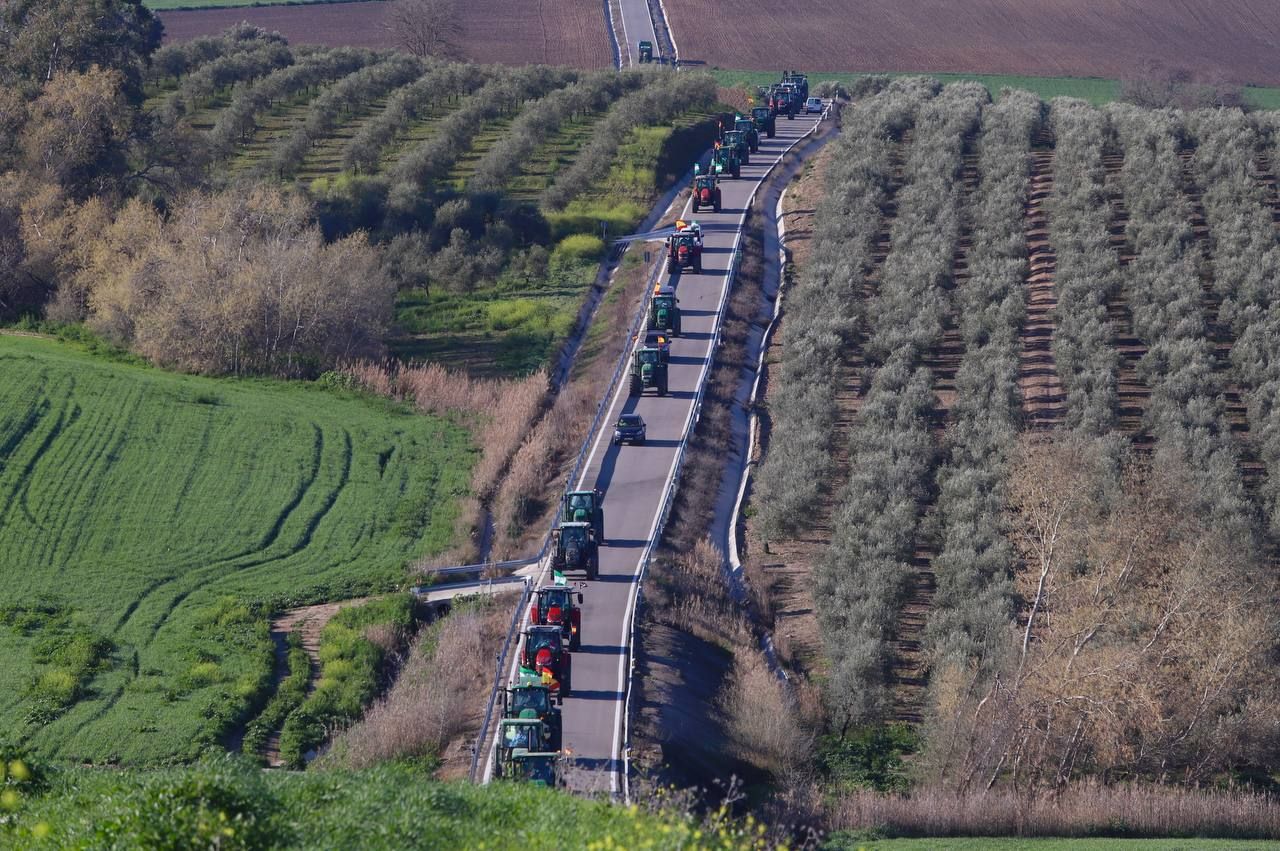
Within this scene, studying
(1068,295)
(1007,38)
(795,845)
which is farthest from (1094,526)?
(1007,38)

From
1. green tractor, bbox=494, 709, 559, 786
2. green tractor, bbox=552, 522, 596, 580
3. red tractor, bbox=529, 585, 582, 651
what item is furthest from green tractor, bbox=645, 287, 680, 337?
green tractor, bbox=494, 709, 559, 786

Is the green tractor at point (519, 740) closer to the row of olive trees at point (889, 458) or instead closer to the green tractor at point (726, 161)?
the row of olive trees at point (889, 458)

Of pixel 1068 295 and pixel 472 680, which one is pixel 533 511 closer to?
pixel 472 680

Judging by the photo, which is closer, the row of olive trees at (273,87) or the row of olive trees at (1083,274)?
the row of olive trees at (1083,274)

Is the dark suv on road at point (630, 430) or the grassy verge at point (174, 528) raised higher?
the dark suv on road at point (630, 430)

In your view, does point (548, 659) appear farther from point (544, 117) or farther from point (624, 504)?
point (544, 117)

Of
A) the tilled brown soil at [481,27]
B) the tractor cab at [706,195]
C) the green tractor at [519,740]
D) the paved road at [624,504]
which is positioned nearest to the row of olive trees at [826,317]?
the paved road at [624,504]

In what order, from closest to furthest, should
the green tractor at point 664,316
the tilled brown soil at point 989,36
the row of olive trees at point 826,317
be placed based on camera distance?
1. the row of olive trees at point 826,317
2. the green tractor at point 664,316
3. the tilled brown soil at point 989,36

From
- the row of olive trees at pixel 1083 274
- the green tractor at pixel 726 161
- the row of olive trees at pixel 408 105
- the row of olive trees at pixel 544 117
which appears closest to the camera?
the row of olive trees at pixel 1083 274
